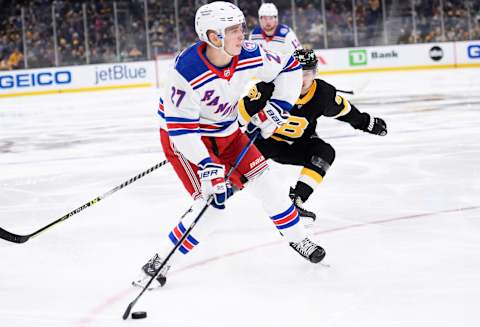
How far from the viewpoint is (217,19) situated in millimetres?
2998

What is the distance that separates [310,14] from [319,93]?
46.8 feet

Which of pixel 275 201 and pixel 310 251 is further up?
pixel 275 201

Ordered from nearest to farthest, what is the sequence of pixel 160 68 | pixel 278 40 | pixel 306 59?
pixel 306 59, pixel 278 40, pixel 160 68

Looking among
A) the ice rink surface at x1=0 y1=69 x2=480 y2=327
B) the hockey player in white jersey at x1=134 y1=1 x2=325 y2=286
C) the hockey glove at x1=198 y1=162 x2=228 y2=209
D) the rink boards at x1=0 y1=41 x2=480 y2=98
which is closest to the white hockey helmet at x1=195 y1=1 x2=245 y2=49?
the hockey player in white jersey at x1=134 y1=1 x2=325 y2=286

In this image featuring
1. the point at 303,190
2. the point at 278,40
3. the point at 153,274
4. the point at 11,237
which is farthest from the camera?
the point at 278,40

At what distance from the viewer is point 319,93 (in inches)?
160

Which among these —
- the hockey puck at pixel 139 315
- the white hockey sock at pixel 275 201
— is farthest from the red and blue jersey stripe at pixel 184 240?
the hockey puck at pixel 139 315

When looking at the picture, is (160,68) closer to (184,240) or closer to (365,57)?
(365,57)

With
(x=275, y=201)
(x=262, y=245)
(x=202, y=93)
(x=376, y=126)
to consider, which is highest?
(x=202, y=93)

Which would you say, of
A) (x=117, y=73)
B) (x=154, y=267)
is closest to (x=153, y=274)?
(x=154, y=267)

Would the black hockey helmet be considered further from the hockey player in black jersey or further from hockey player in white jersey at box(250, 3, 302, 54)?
hockey player in white jersey at box(250, 3, 302, 54)

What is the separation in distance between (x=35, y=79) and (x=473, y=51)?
379 inches

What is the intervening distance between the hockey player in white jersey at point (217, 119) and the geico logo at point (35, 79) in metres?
14.5

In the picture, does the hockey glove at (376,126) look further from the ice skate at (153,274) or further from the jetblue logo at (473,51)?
the jetblue logo at (473,51)
